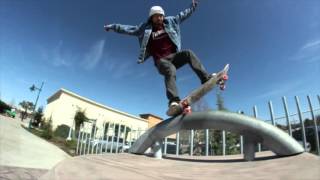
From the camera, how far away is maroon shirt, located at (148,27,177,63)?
316 centimetres

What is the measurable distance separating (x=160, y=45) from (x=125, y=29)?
0.60m

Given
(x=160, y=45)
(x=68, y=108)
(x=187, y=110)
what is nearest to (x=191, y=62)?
(x=160, y=45)

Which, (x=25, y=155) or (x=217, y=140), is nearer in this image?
(x=217, y=140)

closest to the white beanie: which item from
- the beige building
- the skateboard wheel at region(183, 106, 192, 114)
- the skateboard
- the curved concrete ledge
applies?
the skateboard

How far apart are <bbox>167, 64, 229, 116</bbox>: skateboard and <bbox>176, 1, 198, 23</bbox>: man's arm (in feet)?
3.12

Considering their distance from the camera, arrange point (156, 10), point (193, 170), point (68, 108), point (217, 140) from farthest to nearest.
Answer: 1. point (68, 108)
2. point (217, 140)
3. point (156, 10)
4. point (193, 170)

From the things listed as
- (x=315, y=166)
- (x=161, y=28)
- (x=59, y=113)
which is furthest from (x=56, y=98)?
(x=315, y=166)

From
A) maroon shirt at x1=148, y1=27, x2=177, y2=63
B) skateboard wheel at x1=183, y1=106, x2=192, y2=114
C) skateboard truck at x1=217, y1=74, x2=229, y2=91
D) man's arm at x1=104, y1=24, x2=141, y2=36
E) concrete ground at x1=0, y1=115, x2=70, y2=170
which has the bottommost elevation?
concrete ground at x1=0, y1=115, x2=70, y2=170

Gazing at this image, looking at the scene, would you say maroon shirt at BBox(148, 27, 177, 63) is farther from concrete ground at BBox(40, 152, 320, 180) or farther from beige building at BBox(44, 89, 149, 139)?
beige building at BBox(44, 89, 149, 139)

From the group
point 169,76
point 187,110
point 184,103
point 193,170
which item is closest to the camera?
point 193,170

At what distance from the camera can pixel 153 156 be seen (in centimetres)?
237

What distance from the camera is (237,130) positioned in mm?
1987

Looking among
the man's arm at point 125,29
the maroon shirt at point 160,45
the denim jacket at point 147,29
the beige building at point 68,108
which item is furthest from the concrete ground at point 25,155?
the beige building at point 68,108

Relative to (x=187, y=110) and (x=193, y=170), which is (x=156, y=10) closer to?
(x=187, y=110)
